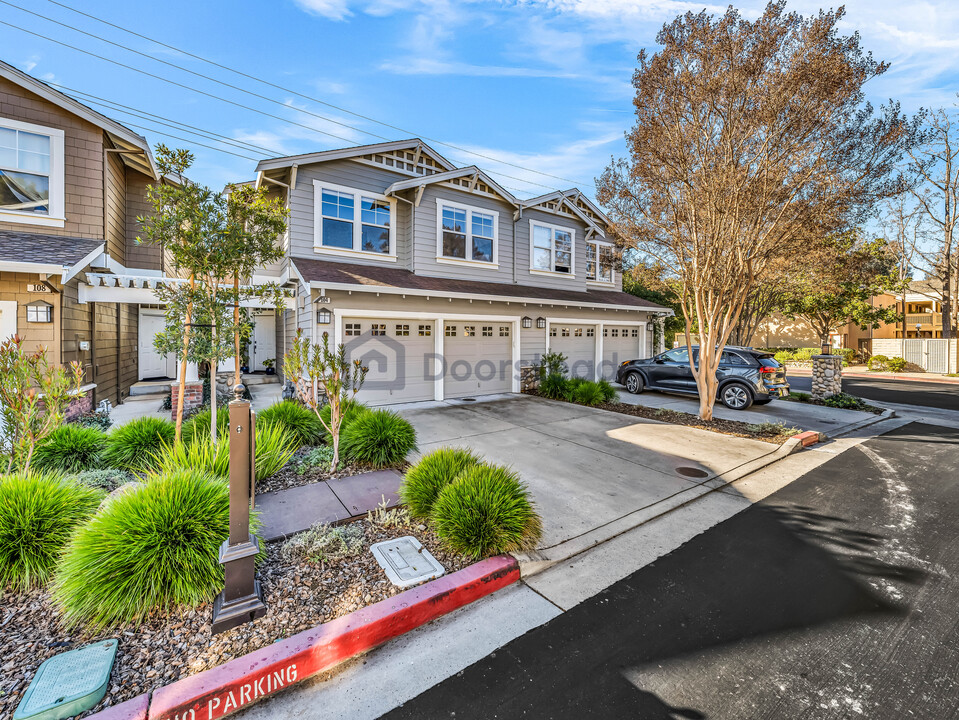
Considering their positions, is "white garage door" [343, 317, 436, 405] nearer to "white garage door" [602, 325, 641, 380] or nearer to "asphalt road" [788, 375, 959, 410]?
"white garage door" [602, 325, 641, 380]

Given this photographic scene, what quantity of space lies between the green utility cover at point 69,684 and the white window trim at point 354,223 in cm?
891

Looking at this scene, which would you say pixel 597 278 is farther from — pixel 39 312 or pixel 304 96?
pixel 39 312

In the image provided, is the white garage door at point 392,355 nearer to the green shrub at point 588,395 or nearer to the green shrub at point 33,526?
the green shrub at point 588,395

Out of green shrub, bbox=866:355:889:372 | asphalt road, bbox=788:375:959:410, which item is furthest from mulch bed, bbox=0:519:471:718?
green shrub, bbox=866:355:889:372

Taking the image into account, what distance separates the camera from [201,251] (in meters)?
4.96

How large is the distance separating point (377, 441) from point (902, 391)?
59.8 ft

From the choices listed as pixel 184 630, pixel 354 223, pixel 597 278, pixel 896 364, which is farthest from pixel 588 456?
pixel 896 364

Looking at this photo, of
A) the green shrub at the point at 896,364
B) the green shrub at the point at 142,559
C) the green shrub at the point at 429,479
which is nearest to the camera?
the green shrub at the point at 142,559

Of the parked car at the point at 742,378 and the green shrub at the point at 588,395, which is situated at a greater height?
the parked car at the point at 742,378

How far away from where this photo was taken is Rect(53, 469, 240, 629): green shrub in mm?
2611

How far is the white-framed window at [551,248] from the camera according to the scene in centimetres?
1330

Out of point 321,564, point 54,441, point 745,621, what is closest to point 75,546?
point 321,564

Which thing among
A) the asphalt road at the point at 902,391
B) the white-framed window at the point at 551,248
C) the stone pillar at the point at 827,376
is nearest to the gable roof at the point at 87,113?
the white-framed window at the point at 551,248

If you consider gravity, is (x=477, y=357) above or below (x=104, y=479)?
above
